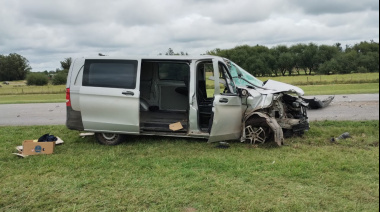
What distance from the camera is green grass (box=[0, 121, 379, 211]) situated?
392cm

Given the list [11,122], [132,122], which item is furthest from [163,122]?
[11,122]

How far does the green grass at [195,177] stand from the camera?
3916 millimetres

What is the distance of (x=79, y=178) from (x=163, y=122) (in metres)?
2.78

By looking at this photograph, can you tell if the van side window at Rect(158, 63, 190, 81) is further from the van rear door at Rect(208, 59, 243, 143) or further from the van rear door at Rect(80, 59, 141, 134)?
the van rear door at Rect(208, 59, 243, 143)

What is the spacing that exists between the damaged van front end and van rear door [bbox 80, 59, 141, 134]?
2.30 meters

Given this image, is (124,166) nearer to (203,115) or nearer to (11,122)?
(203,115)

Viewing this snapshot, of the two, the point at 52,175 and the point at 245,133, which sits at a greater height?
the point at 245,133

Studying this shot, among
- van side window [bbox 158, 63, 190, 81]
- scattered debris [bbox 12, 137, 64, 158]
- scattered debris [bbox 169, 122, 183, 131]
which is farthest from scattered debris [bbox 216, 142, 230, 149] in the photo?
scattered debris [bbox 12, 137, 64, 158]

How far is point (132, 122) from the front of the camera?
22.0 ft

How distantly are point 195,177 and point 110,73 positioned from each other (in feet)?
10.8

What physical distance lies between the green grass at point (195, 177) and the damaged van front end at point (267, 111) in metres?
0.27

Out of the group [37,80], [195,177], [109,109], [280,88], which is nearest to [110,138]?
[109,109]

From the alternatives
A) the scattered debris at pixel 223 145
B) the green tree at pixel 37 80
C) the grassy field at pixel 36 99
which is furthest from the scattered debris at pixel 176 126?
the green tree at pixel 37 80

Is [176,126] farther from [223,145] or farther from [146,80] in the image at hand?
[146,80]
